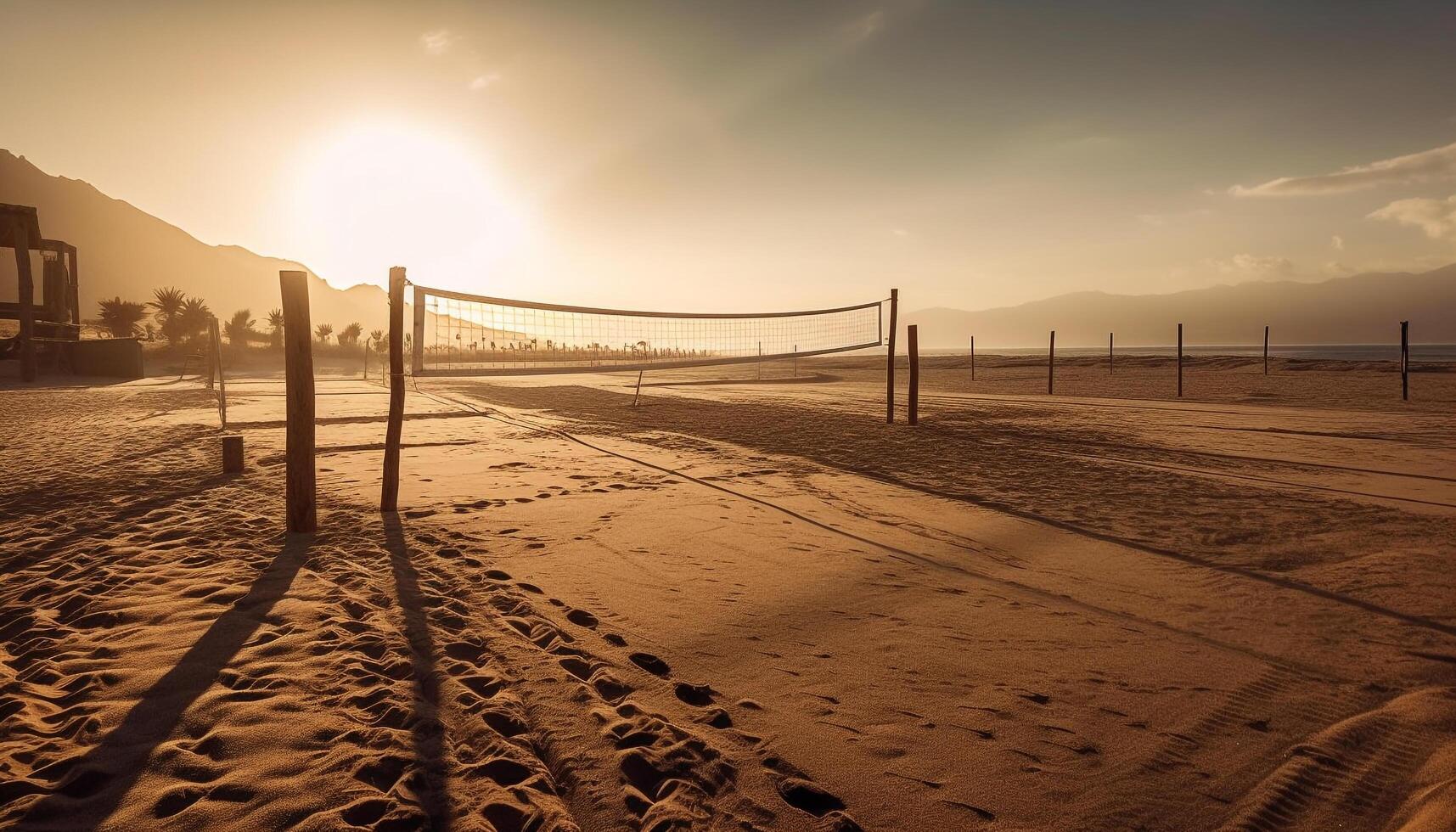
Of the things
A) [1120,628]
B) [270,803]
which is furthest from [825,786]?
[1120,628]

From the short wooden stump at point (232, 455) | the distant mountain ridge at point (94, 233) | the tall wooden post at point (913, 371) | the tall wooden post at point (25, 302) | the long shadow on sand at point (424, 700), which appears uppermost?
the distant mountain ridge at point (94, 233)

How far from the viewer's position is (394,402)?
251 inches

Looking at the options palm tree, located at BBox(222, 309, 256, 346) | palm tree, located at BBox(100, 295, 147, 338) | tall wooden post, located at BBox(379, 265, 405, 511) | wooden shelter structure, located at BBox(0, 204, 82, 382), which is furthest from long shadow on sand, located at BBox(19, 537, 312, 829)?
palm tree, located at BBox(222, 309, 256, 346)

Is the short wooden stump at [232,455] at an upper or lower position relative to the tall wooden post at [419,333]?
lower

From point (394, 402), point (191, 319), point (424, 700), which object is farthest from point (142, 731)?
point (191, 319)

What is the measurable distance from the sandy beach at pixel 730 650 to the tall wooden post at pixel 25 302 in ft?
65.4

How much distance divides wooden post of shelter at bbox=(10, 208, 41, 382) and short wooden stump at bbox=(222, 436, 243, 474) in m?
21.1

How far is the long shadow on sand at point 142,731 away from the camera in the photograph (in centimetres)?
217

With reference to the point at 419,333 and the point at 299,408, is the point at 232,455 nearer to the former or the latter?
the point at 299,408

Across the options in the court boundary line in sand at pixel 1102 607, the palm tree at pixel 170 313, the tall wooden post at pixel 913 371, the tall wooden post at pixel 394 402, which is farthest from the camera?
the palm tree at pixel 170 313

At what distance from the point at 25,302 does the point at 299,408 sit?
2517cm

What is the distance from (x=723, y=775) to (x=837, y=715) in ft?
2.15

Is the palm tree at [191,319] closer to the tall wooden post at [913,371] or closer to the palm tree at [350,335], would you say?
the palm tree at [350,335]

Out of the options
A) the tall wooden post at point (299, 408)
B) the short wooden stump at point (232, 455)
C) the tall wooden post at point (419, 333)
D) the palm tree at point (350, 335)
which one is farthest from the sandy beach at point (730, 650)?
the palm tree at point (350, 335)
